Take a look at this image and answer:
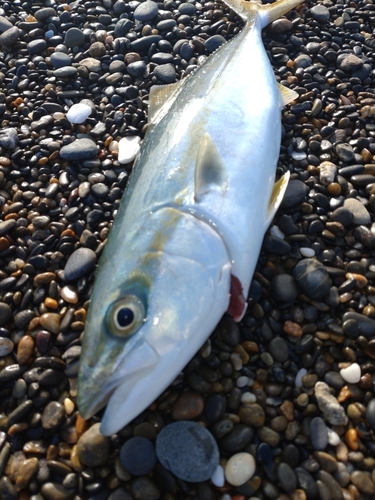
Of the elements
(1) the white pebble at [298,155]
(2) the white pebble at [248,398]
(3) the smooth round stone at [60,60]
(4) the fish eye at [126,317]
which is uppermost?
(3) the smooth round stone at [60,60]

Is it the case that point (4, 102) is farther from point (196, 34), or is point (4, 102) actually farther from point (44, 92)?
point (196, 34)

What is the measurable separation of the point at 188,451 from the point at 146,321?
89 centimetres

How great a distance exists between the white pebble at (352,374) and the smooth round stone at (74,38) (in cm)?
419

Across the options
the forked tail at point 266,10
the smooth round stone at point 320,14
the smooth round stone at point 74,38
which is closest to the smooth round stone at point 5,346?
the smooth round stone at point 74,38

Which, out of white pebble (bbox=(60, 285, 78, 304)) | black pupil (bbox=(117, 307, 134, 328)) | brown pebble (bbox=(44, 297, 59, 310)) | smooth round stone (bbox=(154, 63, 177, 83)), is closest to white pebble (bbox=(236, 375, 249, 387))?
black pupil (bbox=(117, 307, 134, 328))

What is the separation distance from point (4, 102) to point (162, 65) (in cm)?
163

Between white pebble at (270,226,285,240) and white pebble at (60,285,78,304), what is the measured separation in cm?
153

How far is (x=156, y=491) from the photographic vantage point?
229cm

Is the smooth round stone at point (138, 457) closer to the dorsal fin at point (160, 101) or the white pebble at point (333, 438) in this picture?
the white pebble at point (333, 438)

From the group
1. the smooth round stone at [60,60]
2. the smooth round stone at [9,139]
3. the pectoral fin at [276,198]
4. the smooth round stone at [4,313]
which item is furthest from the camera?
the smooth round stone at [60,60]

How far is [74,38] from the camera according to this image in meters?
4.51

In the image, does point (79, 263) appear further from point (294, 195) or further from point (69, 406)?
point (294, 195)

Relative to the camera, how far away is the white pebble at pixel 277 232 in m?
3.14

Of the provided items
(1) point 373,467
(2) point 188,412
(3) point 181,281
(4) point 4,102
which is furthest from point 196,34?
(1) point 373,467
